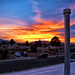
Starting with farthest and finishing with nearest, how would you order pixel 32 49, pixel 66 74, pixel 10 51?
pixel 32 49 < pixel 10 51 < pixel 66 74

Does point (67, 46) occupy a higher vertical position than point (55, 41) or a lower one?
lower

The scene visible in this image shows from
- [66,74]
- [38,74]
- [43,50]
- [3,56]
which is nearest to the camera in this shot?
[66,74]

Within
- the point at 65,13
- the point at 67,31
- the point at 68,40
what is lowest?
the point at 68,40

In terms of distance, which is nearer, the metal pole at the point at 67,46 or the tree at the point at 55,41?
the metal pole at the point at 67,46

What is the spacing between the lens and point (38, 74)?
20.7 feet

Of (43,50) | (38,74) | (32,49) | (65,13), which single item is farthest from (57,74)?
(43,50)

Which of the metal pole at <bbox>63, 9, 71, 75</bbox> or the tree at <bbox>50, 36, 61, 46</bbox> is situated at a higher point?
the tree at <bbox>50, 36, 61, 46</bbox>

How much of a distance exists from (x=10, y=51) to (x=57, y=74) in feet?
107

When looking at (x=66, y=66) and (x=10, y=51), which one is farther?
(x=10, y=51)

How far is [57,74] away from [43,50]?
43.5 meters

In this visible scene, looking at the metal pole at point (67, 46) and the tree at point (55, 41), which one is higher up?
the tree at point (55, 41)

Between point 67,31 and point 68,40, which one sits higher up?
point 67,31

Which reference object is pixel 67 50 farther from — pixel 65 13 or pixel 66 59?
pixel 65 13

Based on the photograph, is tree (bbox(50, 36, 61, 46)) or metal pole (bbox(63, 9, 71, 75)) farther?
tree (bbox(50, 36, 61, 46))
